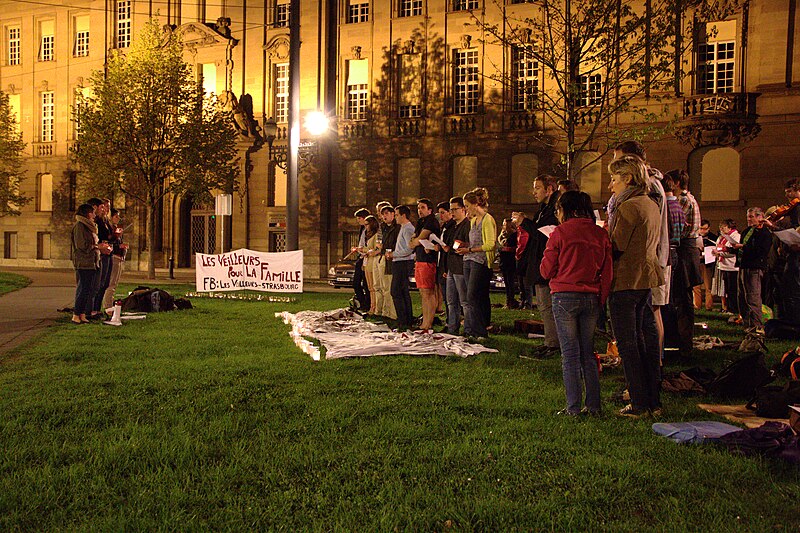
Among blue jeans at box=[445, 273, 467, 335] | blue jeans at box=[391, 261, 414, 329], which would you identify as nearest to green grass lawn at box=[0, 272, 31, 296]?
blue jeans at box=[391, 261, 414, 329]

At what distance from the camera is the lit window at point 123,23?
145ft

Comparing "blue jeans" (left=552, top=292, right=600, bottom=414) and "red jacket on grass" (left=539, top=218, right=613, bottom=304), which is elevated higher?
"red jacket on grass" (left=539, top=218, right=613, bottom=304)

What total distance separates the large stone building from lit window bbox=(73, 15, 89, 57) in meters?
0.08

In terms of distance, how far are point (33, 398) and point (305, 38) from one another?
3455cm

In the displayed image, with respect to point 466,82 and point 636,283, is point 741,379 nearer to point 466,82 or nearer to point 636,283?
point 636,283

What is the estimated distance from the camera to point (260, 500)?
4516 millimetres

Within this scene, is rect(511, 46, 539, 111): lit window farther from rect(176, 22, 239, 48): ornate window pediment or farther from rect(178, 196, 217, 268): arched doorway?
rect(178, 196, 217, 268): arched doorway

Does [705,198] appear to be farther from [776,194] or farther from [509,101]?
[509,101]

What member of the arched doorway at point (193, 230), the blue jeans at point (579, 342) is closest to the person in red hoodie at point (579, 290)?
the blue jeans at point (579, 342)

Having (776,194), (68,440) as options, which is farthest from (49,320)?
(776,194)

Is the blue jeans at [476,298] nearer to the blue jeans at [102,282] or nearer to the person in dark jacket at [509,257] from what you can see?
the person in dark jacket at [509,257]

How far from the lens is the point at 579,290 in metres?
6.72

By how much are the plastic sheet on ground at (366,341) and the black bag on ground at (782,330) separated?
15.2ft

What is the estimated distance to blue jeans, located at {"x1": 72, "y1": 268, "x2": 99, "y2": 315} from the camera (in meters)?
13.8
